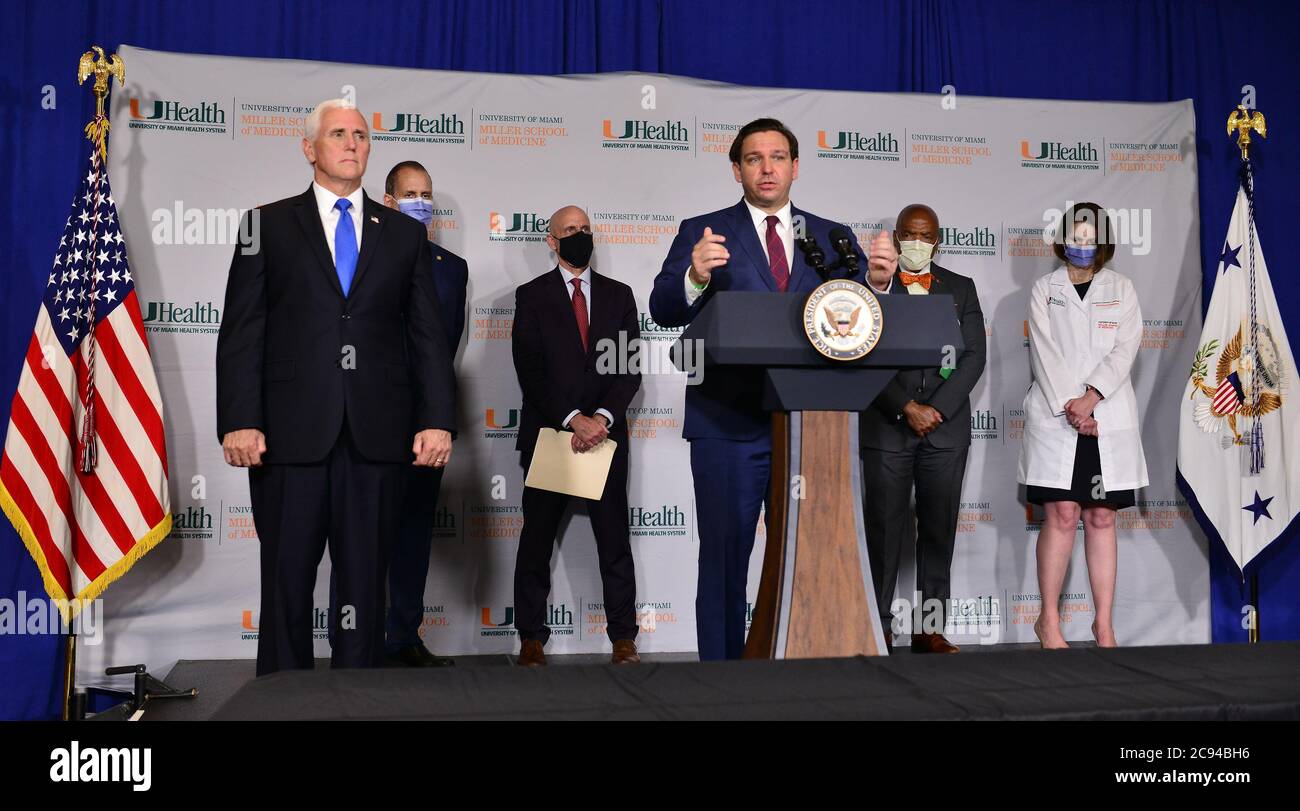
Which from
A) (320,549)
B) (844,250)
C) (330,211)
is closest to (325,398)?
(320,549)

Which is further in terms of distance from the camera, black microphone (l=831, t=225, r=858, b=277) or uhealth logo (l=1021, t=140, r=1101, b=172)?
uhealth logo (l=1021, t=140, r=1101, b=172)

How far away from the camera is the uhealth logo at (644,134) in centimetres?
450

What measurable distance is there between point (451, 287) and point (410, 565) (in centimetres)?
105

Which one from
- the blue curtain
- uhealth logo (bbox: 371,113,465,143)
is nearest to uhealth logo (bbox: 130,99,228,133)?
the blue curtain

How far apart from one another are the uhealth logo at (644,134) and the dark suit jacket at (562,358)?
0.79m

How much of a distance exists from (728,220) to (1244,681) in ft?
5.35

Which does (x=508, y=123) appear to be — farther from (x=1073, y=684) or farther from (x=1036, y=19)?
(x=1073, y=684)

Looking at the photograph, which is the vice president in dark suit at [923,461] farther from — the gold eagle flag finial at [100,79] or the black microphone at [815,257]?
the gold eagle flag finial at [100,79]

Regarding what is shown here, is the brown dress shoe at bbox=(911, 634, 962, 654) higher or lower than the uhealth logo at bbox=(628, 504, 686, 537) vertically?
lower

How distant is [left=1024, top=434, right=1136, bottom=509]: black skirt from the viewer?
13.2 ft

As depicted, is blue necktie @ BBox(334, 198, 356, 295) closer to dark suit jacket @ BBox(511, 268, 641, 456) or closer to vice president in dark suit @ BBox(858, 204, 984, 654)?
dark suit jacket @ BBox(511, 268, 641, 456)

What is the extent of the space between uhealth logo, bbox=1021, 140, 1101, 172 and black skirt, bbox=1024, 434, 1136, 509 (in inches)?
56.7


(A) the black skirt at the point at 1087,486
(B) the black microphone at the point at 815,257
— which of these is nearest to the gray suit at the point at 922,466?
(A) the black skirt at the point at 1087,486
